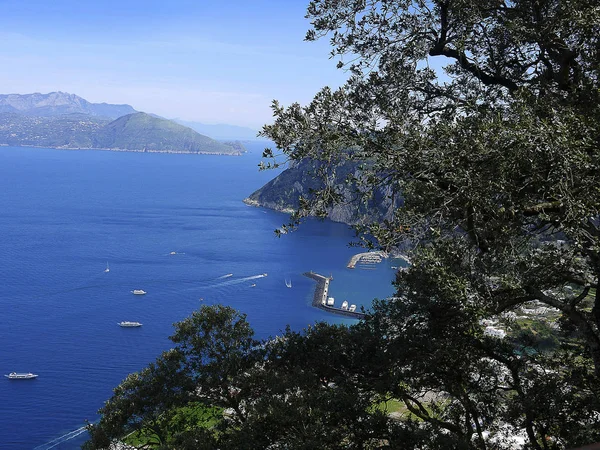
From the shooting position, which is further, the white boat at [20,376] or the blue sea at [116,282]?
the white boat at [20,376]

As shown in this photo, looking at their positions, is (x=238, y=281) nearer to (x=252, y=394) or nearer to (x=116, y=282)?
(x=116, y=282)

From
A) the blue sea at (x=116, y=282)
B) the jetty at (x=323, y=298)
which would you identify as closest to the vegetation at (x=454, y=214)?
the blue sea at (x=116, y=282)

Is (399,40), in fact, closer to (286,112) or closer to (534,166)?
(286,112)

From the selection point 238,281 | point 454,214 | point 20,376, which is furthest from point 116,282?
point 454,214

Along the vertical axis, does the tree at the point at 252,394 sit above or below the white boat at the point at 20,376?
above

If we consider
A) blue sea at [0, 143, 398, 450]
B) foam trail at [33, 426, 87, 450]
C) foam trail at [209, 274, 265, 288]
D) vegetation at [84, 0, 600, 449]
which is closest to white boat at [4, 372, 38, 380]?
blue sea at [0, 143, 398, 450]

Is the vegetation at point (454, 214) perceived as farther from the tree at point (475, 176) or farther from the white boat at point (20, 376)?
the white boat at point (20, 376)
